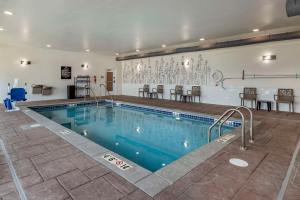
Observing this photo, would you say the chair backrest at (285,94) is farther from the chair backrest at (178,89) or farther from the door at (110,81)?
the door at (110,81)

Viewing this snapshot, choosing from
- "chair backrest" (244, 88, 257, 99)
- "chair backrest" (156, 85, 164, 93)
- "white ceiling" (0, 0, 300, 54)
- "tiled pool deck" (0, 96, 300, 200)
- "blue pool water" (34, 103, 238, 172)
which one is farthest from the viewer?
"chair backrest" (156, 85, 164, 93)

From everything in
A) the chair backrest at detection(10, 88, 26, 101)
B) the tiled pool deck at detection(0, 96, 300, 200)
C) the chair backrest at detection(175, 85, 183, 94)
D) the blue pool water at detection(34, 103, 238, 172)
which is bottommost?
the blue pool water at detection(34, 103, 238, 172)

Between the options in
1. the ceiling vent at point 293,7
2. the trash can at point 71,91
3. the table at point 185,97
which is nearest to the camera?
the ceiling vent at point 293,7

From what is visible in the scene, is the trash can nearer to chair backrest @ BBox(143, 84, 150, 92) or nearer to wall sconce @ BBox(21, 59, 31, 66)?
wall sconce @ BBox(21, 59, 31, 66)

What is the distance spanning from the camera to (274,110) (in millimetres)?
6645

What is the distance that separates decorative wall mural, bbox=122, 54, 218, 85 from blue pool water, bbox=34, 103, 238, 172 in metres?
2.90

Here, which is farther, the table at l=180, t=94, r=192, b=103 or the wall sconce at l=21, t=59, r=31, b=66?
the wall sconce at l=21, t=59, r=31, b=66

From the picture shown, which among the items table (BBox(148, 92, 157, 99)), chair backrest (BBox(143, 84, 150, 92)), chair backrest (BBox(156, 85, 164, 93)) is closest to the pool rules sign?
chair backrest (BBox(156, 85, 164, 93))

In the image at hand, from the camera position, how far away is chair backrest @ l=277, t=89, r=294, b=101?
6.20 m

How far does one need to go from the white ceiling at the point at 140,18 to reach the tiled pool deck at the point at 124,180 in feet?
9.48

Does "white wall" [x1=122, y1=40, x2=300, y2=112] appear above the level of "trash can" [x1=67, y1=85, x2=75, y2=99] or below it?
above

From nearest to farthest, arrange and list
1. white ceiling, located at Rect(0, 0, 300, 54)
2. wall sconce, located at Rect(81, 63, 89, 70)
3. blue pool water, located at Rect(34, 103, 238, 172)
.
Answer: blue pool water, located at Rect(34, 103, 238, 172) < white ceiling, located at Rect(0, 0, 300, 54) < wall sconce, located at Rect(81, 63, 89, 70)

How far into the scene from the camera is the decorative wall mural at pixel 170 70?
853 centimetres

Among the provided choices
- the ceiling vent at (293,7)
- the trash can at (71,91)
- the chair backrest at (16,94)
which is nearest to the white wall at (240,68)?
the ceiling vent at (293,7)
